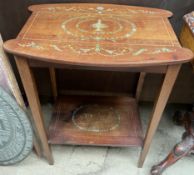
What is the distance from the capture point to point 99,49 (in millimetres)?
659

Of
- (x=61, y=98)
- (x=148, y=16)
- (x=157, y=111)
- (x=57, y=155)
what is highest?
(x=148, y=16)

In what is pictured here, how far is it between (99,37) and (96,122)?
48cm

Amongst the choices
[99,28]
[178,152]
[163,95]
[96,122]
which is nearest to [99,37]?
[99,28]

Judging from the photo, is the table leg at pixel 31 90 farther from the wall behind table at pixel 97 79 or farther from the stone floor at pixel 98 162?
the wall behind table at pixel 97 79

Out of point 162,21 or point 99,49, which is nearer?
point 99,49

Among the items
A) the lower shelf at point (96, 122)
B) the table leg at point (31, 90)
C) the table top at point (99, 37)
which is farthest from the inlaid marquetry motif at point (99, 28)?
the lower shelf at point (96, 122)

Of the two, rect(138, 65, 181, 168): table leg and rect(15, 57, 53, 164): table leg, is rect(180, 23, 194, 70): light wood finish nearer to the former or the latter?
rect(138, 65, 181, 168): table leg

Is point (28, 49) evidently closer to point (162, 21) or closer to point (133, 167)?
point (162, 21)

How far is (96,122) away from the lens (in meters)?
1.09

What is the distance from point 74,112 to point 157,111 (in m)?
0.47

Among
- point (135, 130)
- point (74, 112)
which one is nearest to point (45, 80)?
point (74, 112)

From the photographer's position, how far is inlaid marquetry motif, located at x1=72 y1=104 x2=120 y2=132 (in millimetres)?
1059

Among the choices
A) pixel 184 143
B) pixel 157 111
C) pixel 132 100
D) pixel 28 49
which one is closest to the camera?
pixel 28 49

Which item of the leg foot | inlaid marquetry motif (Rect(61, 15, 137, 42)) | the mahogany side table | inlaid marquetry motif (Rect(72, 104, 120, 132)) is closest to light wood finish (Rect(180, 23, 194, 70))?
the mahogany side table
